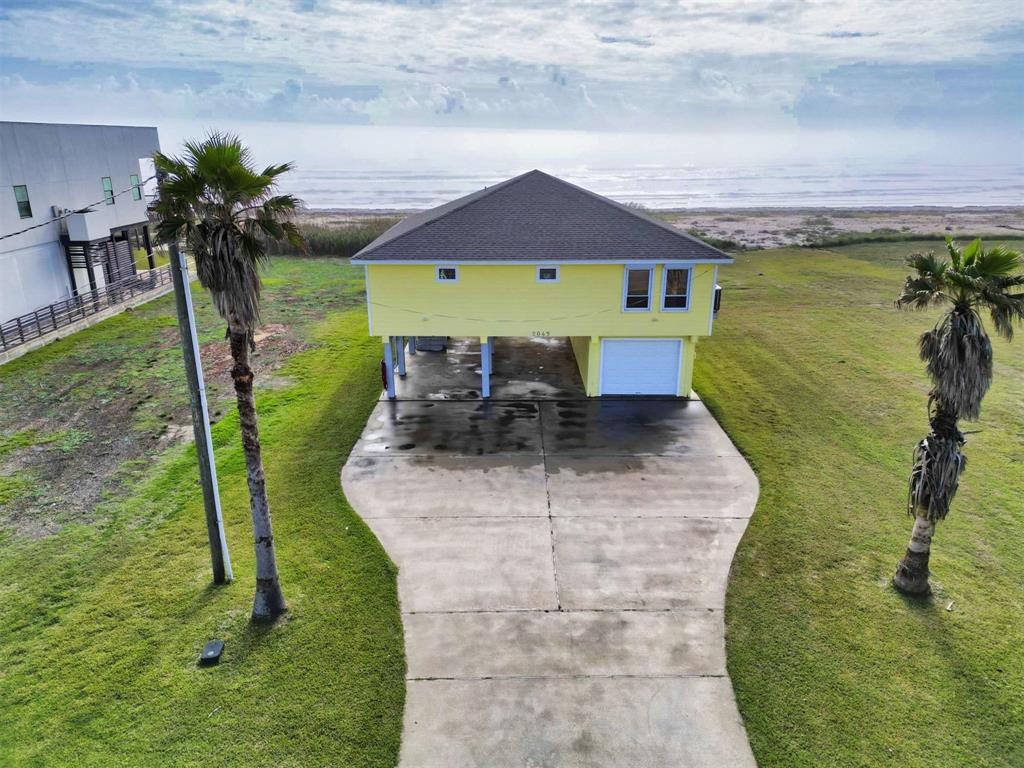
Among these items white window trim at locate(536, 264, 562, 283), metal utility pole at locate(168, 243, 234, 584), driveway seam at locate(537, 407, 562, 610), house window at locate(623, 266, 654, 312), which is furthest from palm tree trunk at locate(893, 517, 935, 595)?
metal utility pole at locate(168, 243, 234, 584)

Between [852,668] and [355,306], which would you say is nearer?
[852,668]

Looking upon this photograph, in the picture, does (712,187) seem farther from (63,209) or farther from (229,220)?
(229,220)

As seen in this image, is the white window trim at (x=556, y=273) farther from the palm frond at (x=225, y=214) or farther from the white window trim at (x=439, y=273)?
the palm frond at (x=225, y=214)

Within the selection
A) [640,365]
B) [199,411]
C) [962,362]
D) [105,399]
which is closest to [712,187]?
[640,365]

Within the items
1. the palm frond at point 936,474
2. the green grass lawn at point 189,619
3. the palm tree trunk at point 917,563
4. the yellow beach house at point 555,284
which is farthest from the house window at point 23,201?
the palm tree trunk at point 917,563

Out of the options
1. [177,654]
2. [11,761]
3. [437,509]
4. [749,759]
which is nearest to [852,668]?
[749,759]

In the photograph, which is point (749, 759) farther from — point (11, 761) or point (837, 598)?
point (11, 761)
